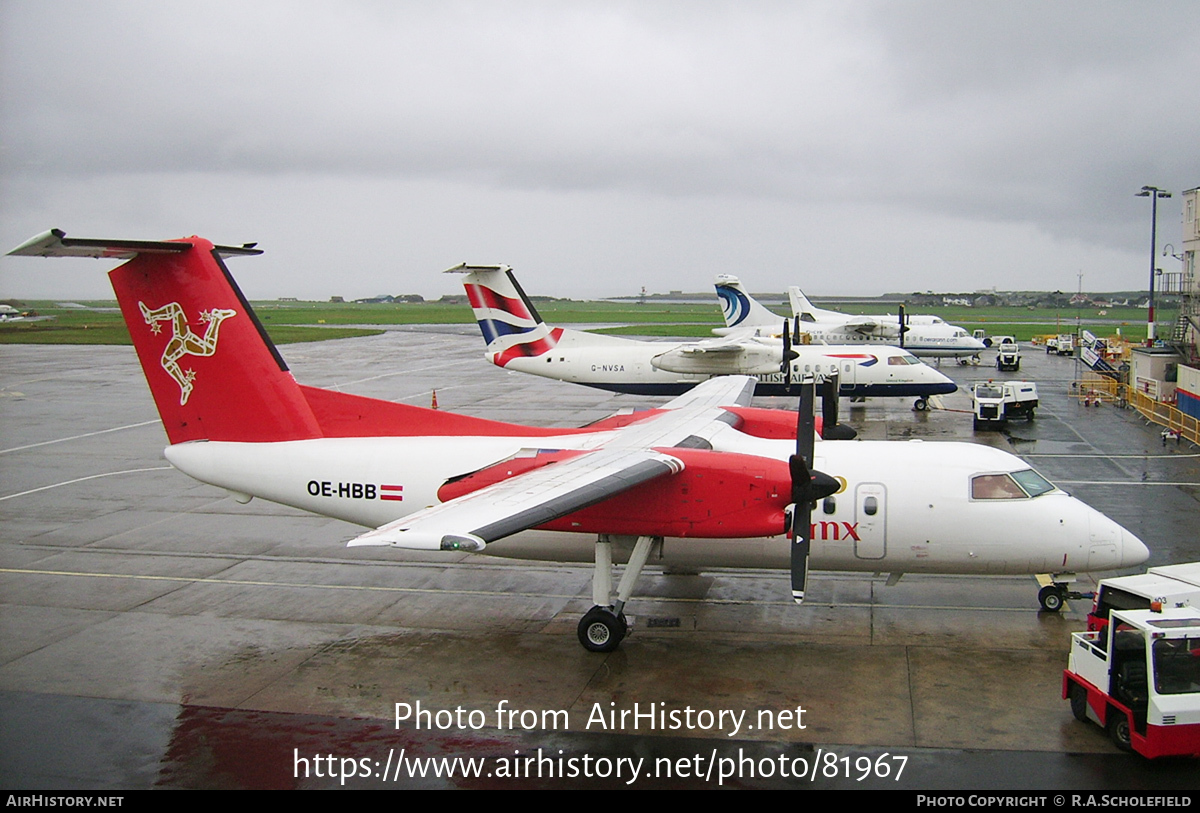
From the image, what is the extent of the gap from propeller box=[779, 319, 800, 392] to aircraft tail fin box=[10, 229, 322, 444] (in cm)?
2424

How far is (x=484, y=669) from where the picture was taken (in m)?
12.5

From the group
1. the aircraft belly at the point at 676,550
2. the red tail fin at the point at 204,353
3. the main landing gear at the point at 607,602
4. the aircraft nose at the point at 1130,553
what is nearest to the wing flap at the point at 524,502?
the main landing gear at the point at 607,602

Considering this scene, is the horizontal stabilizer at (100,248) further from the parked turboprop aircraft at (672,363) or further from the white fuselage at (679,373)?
the white fuselage at (679,373)

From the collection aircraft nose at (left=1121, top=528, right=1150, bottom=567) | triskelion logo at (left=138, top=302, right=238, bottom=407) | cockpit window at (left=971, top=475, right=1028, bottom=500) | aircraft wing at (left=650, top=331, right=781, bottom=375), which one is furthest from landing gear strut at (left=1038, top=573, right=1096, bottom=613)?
aircraft wing at (left=650, top=331, right=781, bottom=375)

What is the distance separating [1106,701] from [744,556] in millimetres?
5476

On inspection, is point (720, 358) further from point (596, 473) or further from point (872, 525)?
point (596, 473)

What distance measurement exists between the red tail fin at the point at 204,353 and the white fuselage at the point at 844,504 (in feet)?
1.28

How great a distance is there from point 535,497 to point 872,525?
6203mm

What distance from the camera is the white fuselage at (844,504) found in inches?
538

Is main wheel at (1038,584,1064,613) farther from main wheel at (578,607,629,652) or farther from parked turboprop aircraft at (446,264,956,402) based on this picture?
parked turboprop aircraft at (446,264,956,402)

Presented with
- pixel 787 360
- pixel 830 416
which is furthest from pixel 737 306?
pixel 830 416

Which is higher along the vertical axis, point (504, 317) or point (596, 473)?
point (504, 317)

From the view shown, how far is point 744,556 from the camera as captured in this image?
46.0 feet
